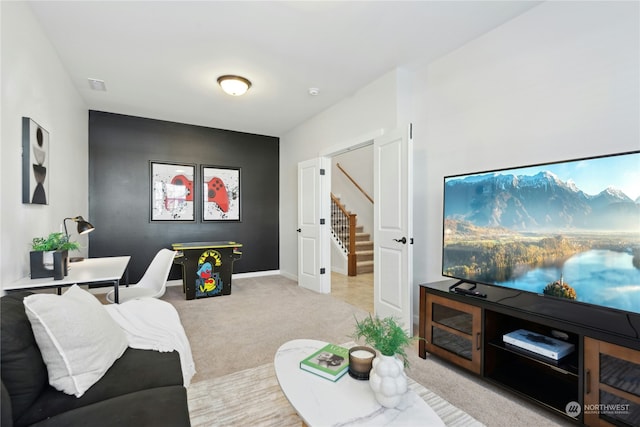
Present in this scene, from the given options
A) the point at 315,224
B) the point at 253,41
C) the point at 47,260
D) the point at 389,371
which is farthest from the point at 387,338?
the point at 315,224

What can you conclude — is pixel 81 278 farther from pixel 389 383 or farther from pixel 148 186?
pixel 148 186

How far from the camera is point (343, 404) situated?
1.24m

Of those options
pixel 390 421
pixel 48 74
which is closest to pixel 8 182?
pixel 48 74

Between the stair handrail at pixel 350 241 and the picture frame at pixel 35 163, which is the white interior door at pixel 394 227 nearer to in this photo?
the stair handrail at pixel 350 241

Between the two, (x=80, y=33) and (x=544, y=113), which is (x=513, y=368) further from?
(x=80, y=33)

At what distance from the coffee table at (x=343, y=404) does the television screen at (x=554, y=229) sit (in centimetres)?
128

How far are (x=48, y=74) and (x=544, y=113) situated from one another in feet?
13.8

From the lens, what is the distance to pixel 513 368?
2.07 metres

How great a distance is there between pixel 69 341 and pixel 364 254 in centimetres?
536

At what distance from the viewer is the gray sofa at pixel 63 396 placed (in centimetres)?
109

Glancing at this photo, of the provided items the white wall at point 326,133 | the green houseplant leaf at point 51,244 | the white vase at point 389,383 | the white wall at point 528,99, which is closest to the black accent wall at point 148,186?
the white wall at point 326,133

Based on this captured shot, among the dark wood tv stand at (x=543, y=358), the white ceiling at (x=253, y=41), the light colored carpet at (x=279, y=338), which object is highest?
the white ceiling at (x=253, y=41)

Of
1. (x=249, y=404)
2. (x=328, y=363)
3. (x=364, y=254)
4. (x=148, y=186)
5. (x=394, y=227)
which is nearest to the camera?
(x=328, y=363)

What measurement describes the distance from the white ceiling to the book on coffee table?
244cm
